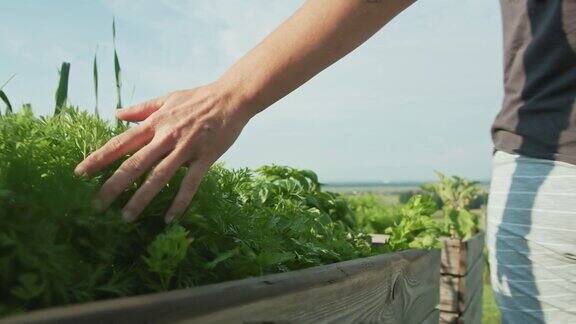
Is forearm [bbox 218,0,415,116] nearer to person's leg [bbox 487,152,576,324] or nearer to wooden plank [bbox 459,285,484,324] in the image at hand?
person's leg [bbox 487,152,576,324]

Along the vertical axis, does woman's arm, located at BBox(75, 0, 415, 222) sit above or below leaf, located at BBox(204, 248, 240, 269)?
above

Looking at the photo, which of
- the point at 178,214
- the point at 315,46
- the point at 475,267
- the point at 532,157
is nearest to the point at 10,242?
the point at 178,214

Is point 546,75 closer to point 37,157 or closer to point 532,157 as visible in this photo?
point 532,157

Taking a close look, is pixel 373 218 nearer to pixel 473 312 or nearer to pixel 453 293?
pixel 453 293

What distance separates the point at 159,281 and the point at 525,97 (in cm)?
126

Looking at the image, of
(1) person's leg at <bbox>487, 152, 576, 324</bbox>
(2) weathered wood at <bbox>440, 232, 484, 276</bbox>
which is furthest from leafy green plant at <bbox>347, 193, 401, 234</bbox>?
(1) person's leg at <bbox>487, 152, 576, 324</bbox>

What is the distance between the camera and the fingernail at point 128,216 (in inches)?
58.5

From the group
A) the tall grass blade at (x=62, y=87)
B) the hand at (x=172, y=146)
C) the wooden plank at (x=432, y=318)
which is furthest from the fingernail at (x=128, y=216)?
the wooden plank at (x=432, y=318)

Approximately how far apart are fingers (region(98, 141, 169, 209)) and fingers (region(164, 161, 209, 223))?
0.09 metres

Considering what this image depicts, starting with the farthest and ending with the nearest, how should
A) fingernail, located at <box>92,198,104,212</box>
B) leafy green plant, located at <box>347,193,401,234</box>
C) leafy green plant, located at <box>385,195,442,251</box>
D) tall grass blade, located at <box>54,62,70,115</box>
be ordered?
leafy green plant, located at <box>347,193,401,234</box> → leafy green plant, located at <box>385,195,442,251</box> → tall grass blade, located at <box>54,62,70,115</box> → fingernail, located at <box>92,198,104,212</box>

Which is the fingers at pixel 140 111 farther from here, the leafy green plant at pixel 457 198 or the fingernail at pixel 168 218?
the leafy green plant at pixel 457 198

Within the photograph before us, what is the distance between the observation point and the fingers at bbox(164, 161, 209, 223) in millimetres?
1560

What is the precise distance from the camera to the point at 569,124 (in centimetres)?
188

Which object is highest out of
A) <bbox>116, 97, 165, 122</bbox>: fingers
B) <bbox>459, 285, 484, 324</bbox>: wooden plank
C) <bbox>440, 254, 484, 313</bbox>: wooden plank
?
<bbox>116, 97, 165, 122</bbox>: fingers
